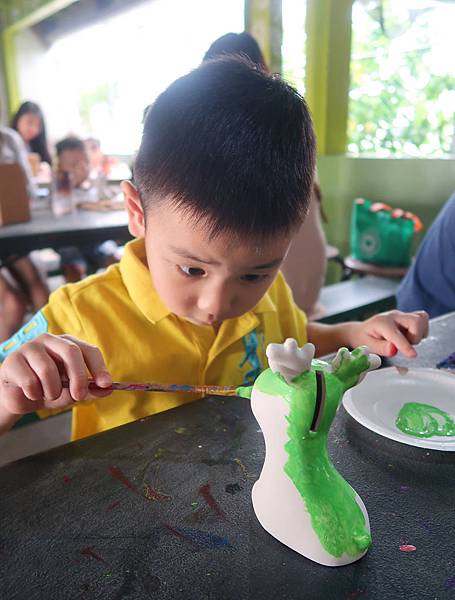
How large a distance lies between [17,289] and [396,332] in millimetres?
2594

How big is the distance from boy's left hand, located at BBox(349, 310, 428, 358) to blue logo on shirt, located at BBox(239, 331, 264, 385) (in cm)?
21

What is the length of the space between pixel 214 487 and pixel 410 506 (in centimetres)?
21

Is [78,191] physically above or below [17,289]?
above

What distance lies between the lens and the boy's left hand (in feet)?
2.97

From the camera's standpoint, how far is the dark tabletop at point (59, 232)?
6.81 feet

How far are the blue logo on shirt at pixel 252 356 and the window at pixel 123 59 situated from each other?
334 cm

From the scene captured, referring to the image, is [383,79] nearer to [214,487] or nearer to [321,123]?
[321,123]

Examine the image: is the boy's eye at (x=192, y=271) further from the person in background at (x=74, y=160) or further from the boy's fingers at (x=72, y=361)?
the person in background at (x=74, y=160)

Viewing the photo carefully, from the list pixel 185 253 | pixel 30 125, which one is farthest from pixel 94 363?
pixel 30 125

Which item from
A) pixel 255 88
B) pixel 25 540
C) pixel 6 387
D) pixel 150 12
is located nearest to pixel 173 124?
pixel 255 88

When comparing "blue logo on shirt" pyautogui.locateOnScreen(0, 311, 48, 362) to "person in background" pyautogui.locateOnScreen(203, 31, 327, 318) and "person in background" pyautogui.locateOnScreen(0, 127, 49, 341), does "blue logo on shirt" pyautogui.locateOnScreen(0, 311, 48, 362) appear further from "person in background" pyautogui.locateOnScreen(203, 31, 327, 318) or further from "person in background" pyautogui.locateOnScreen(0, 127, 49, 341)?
"person in background" pyautogui.locateOnScreen(0, 127, 49, 341)

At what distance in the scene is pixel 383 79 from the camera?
3.61 meters

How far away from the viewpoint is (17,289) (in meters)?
3.04

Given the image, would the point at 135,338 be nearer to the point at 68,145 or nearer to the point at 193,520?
the point at 193,520
